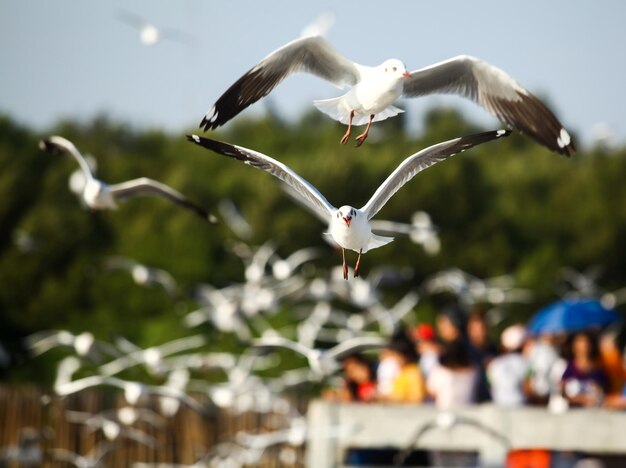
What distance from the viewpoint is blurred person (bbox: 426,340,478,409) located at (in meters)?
8.41

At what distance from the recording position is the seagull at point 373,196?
5.69 m

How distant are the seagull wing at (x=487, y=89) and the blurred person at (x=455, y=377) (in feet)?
5.66

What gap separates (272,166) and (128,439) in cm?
810

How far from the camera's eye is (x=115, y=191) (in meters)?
8.19

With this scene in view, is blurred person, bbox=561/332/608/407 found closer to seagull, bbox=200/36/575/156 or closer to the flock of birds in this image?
the flock of birds

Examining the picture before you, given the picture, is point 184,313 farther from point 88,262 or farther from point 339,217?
point 339,217

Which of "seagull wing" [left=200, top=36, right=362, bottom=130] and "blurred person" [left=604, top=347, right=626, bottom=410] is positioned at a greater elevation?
"seagull wing" [left=200, top=36, right=362, bottom=130]

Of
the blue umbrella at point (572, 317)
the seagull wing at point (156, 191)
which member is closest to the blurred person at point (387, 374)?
the blue umbrella at point (572, 317)

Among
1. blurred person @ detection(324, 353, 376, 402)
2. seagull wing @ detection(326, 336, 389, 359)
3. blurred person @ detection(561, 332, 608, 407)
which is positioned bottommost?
blurred person @ detection(561, 332, 608, 407)

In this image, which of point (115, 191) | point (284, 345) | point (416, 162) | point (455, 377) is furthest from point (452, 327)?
point (416, 162)

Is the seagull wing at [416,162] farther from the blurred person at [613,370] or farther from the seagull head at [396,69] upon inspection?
the blurred person at [613,370]

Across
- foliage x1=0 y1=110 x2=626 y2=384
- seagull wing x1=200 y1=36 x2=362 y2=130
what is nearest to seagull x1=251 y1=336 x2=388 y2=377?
seagull wing x1=200 y1=36 x2=362 y2=130

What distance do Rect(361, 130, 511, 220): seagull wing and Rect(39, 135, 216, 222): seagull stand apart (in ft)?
6.52

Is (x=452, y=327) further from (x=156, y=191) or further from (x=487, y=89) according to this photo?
(x=156, y=191)
